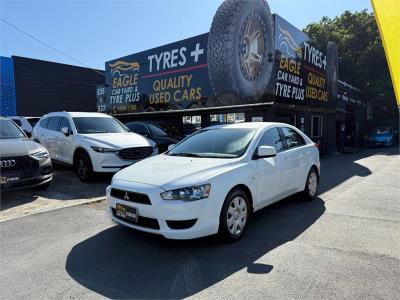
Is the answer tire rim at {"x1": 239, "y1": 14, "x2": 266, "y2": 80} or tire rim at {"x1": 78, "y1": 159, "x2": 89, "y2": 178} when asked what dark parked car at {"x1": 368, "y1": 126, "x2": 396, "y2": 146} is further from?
tire rim at {"x1": 78, "y1": 159, "x2": 89, "y2": 178}

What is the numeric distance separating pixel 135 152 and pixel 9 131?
114 inches

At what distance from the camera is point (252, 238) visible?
4.57m

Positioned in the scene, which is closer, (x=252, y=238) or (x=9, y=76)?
(x=252, y=238)

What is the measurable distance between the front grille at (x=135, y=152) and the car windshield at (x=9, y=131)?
2279mm

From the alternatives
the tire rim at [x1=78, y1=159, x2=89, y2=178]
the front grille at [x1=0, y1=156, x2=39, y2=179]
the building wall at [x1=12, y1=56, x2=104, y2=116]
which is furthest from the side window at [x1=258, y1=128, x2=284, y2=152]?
the building wall at [x1=12, y1=56, x2=104, y2=116]

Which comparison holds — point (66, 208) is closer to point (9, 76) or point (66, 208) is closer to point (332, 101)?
point (332, 101)

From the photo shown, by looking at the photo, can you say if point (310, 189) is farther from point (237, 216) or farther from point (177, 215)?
point (177, 215)

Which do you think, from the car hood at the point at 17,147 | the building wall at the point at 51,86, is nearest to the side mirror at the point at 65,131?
the car hood at the point at 17,147

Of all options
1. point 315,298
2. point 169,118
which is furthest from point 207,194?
point 169,118

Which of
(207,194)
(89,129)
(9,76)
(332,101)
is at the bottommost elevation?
(207,194)

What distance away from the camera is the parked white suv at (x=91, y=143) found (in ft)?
26.8

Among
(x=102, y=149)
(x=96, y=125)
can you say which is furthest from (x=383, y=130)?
(x=102, y=149)

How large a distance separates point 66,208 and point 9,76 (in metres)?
20.0

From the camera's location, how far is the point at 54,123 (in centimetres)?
988
